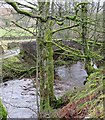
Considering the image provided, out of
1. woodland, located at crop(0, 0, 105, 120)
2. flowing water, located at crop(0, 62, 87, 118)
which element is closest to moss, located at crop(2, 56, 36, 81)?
woodland, located at crop(0, 0, 105, 120)

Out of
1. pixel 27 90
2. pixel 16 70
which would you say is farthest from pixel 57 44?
pixel 27 90

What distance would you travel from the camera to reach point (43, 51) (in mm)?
4938

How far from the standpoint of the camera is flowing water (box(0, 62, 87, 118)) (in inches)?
254

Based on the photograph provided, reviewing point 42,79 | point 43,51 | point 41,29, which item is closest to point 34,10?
point 41,29

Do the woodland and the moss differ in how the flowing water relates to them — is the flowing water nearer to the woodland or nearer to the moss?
the moss

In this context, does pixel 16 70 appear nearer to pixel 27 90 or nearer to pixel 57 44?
pixel 57 44

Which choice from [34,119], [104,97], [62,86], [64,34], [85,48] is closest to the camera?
[104,97]

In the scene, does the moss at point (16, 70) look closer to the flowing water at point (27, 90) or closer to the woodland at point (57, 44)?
the woodland at point (57, 44)

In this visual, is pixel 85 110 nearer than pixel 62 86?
Yes

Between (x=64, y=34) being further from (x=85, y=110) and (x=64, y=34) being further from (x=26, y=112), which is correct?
(x=85, y=110)

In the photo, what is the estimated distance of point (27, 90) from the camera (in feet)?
27.3

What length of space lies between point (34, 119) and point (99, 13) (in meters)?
2.96

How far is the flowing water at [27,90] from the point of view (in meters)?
6.45

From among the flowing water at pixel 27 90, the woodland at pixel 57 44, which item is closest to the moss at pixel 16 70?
the woodland at pixel 57 44
